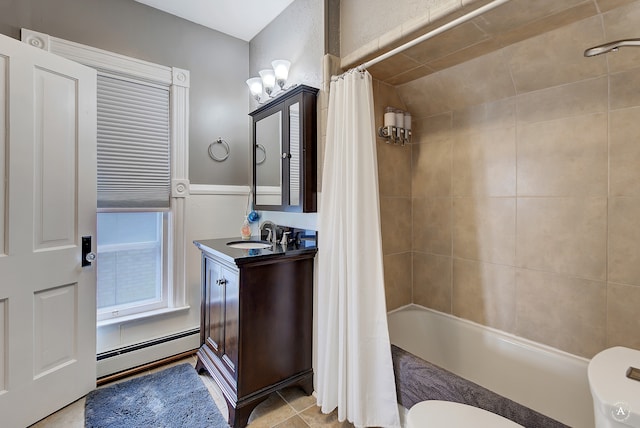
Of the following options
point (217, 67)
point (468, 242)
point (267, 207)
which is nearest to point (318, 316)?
point (267, 207)

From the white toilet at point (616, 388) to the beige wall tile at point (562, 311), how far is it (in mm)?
630

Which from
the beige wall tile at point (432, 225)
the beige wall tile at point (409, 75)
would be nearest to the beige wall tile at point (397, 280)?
the beige wall tile at point (432, 225)

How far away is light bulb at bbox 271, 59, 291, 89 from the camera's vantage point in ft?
6.69

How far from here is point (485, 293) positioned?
1.88 metres

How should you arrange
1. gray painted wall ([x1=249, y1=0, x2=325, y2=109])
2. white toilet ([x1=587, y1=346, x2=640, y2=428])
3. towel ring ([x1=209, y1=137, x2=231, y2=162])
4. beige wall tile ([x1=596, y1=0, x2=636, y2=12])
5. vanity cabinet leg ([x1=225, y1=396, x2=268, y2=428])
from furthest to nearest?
1. towel ring ([x1=209, y1=137, x2=231, y2=162])
2. gray painted wall ([x1=249, y1=0, x2=325, y2=109])
3. vanity cabinet leg ([x1=225, y1=396, x2=268, y2=428])
4. beige wall tile ([x1=596, y1=0, x2=636, y2=12])
5. white toilet ([x1=587, y1=346, x2=640, y2=428])

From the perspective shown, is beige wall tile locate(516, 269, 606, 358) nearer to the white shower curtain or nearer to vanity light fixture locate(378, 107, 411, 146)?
the white shower curtain

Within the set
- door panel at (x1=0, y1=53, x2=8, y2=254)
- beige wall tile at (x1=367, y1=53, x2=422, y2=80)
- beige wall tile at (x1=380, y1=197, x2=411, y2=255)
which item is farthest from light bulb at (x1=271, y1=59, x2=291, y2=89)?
door panel at (x1=0, y1=53, x2=8, y2=254)

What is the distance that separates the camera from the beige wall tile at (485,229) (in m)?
1.78

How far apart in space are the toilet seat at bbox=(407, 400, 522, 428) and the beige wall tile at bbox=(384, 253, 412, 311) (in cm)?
93

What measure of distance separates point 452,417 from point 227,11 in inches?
110

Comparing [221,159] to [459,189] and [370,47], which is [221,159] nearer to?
[370,47]

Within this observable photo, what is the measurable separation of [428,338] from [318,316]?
2.87 feet

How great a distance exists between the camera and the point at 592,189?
1.49 m

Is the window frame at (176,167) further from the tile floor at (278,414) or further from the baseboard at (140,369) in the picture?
the tile floor at (278,414)
